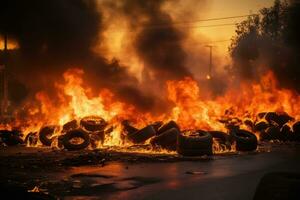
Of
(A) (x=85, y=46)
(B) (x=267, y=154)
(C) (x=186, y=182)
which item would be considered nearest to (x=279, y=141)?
(B) (x=267, y=154)

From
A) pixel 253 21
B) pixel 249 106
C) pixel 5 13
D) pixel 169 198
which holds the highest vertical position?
pixel 253 21

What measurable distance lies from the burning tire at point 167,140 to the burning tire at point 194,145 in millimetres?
1132

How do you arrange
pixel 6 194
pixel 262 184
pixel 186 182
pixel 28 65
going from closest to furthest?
pixel 262 184, pixel 6 194, pixel 186 182, pixel 28 65

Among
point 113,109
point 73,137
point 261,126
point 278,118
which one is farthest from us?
point 278,118

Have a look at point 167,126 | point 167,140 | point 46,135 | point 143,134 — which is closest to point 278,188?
point 167,140

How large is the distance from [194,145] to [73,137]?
5949 millimetres

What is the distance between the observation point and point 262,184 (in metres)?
6.30

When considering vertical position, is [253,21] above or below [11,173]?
above

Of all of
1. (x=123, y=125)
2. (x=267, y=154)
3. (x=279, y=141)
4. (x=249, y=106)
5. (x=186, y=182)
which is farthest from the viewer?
(x=249, y=106)

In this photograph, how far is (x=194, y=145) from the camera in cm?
1823

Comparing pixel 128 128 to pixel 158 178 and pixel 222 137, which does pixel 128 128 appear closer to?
pixel 222 137

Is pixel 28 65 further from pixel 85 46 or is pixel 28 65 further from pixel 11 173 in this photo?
pixel 11 173

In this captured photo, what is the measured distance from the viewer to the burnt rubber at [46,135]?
74.9 ft

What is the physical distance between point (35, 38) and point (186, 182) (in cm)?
1938
